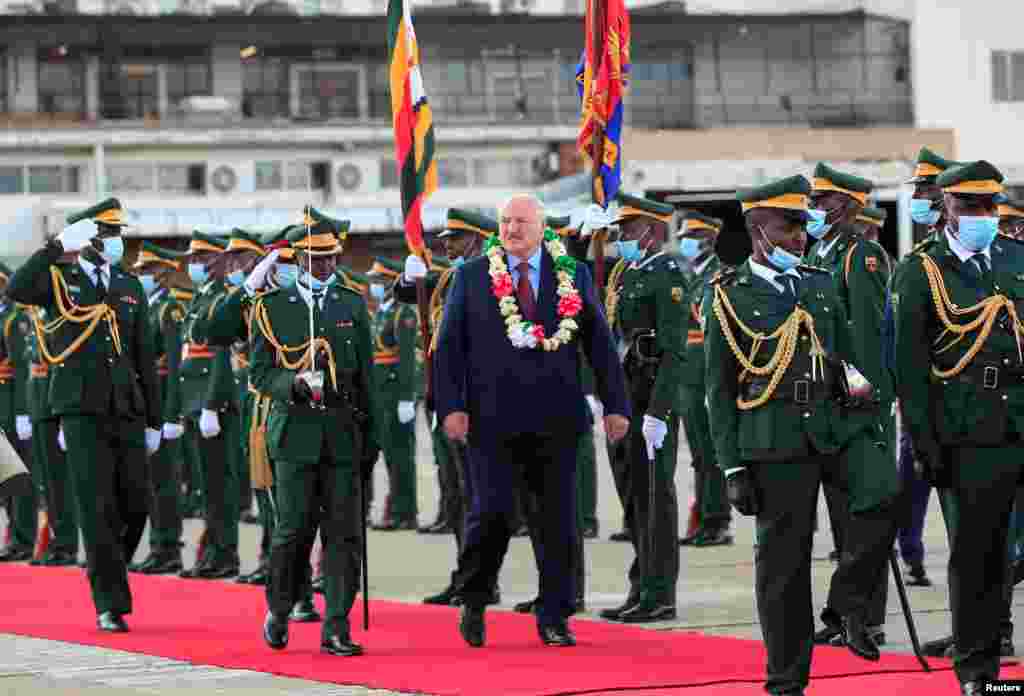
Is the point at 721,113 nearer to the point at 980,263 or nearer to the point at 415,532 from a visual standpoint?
the point at 415,532

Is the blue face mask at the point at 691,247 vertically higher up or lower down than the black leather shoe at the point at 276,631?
higher up

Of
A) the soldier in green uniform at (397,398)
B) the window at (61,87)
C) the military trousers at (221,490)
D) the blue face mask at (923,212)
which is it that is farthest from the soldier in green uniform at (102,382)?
the window at (61,87)

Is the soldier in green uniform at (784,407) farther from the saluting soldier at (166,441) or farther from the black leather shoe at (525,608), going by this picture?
the saluting soldier at (166,441)

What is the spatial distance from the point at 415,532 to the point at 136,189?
143ft

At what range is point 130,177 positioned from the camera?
6334 centimetres

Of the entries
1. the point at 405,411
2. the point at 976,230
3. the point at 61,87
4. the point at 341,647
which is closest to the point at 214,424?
the point at 405,411

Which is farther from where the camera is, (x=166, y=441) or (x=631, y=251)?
(x=166, y=441)

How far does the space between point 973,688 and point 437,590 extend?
21.5 ft

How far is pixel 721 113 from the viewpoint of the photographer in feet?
221

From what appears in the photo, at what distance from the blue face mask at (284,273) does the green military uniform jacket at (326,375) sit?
0.30 metres

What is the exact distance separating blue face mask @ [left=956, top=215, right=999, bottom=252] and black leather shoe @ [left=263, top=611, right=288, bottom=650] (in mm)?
4405

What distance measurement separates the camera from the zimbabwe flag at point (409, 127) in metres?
14.4

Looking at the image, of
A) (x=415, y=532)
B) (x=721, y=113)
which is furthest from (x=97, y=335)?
(x=721, y=113)

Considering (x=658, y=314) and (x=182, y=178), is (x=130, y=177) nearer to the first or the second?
(x=182, y=178)
